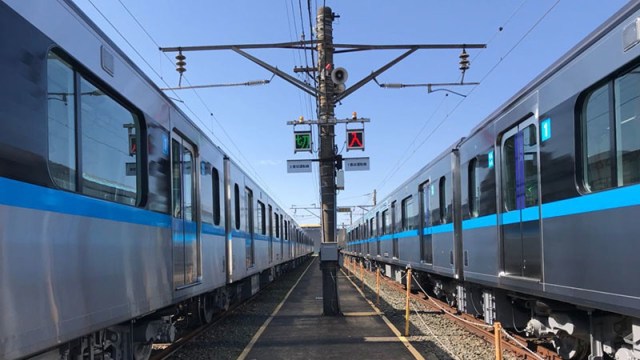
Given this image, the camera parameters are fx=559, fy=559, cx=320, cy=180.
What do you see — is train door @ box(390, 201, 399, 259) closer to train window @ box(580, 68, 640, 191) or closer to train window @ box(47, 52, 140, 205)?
train window @ box(580, 68, 640, 191)

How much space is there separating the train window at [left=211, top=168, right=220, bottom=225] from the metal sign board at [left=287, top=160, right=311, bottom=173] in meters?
2.84

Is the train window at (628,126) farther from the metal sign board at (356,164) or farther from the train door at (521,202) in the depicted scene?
the metal sign board at (356,164)

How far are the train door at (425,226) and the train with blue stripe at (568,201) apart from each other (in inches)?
128

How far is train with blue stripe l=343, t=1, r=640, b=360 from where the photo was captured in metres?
4.33

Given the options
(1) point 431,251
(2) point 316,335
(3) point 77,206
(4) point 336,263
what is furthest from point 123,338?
(1) point 431,251

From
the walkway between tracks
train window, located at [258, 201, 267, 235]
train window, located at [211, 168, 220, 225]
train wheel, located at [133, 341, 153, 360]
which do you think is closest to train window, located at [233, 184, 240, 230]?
train window, located at [211, 168, 220, 225]

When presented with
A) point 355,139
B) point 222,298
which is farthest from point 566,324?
point 222,298

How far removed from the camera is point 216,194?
32.2 feet

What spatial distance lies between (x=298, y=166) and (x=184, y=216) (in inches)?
220

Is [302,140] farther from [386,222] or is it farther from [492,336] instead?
[386,222]

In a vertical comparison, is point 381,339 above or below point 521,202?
below

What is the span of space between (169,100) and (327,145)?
608 centimetres

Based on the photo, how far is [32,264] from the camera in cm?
330

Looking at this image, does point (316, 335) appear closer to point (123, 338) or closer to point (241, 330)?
point (241, 330)
